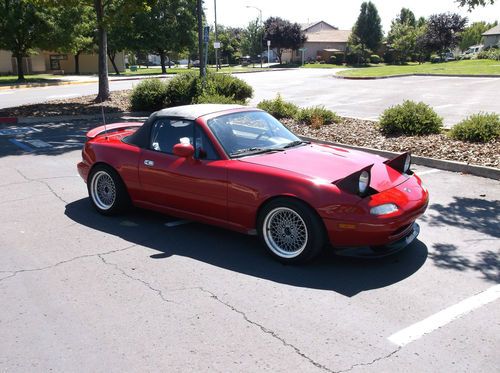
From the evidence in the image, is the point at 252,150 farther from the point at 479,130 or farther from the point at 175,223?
the point at 479,130

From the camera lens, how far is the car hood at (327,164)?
4.80 meters

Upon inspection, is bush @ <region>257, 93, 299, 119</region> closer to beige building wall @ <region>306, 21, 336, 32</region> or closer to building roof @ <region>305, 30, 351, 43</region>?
building roof @ <region>305, 30, 351, 43</region>

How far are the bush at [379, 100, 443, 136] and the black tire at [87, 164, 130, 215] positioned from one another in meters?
6.62

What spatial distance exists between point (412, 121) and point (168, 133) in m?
6.49

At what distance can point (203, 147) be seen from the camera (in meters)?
5.39

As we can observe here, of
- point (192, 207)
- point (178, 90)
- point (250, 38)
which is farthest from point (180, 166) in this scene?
point (250, 38)

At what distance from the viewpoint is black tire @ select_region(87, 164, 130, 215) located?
240 inches

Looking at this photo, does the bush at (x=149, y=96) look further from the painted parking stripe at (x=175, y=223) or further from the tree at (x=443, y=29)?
the tree at (x=443, y=29)

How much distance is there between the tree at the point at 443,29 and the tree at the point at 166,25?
31.9m

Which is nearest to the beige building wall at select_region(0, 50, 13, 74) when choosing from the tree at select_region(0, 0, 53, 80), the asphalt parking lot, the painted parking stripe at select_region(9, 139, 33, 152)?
the tree at select_region(0, 0, 53, 80)

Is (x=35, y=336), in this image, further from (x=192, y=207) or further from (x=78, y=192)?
(x=78, y=192)

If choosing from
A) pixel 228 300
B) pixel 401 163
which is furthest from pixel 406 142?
pixel 228 300

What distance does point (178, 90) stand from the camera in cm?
1650

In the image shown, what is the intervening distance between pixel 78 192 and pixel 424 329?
18.0 feet
